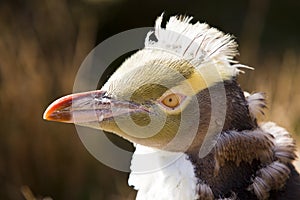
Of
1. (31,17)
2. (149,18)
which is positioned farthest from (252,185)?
(149,18)

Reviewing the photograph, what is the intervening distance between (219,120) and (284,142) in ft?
1.07

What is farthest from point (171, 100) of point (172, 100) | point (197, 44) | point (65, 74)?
point (65, 74)

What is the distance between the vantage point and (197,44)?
251 cm

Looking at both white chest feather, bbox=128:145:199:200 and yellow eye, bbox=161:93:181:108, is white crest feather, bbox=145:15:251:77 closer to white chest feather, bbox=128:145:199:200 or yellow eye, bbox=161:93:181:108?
yellow eye, bbox=161:93:181:108

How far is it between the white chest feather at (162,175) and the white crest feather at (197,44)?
0.32 meters

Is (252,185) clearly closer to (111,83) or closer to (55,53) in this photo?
(111,83)

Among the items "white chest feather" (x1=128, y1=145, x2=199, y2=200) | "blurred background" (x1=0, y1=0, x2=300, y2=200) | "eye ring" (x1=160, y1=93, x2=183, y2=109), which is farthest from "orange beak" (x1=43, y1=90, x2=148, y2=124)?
"blurred background" (x1=0, y1=0, x2=300, y2=200)

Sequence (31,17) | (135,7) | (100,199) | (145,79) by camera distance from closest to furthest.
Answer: (145,79) → (100,199) → (31,17) → (135,7)

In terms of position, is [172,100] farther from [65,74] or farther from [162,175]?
[65,74]

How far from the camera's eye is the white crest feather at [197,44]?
2.50 m

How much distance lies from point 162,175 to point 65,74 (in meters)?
2.52

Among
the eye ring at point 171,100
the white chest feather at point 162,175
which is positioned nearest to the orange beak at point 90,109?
the eye ring at point 171,100

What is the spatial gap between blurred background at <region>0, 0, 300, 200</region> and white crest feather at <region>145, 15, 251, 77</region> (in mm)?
1424

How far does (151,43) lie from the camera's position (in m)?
2.57
